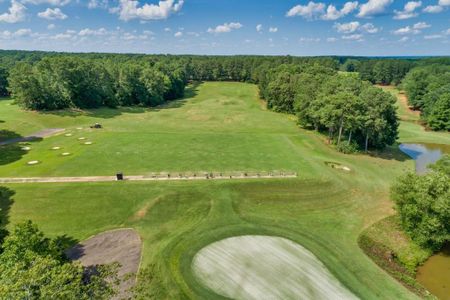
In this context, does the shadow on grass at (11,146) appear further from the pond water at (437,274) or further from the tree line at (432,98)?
the tree line at (432,98)

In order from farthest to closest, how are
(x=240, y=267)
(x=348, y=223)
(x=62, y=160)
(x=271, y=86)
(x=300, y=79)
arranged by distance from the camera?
(x=271, y=86) < (x=300, y=79) < (x=62, y=160) < (x=348, y=223) < (x=240, y=267)

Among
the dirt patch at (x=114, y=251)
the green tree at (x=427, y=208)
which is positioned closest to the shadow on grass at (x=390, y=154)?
the green tree at (x=427, y=208)

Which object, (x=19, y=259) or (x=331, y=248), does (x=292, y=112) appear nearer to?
(x=331, y=248)

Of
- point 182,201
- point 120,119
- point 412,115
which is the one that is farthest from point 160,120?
point 412,115

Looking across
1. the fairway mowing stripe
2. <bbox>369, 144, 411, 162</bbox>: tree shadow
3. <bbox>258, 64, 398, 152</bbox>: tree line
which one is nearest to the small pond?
the fairway mowing stripe

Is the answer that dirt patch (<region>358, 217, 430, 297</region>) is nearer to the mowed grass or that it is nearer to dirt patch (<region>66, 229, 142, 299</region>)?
the mowed grass
